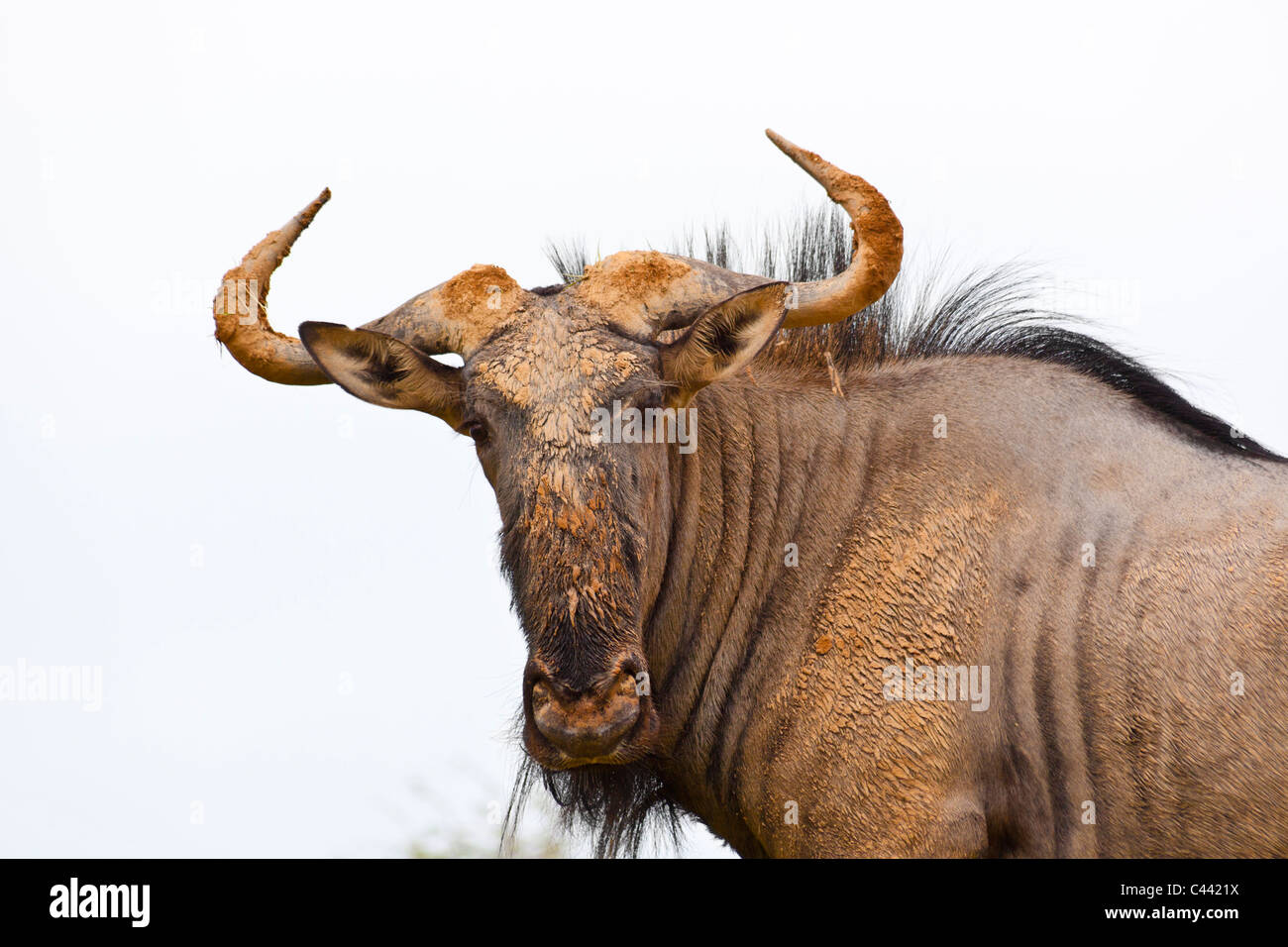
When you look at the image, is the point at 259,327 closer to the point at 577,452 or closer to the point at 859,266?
the point at 577,452

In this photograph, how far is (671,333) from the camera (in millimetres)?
8570

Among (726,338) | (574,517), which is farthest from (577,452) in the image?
(726,338)

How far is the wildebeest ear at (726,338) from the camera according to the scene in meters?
8.29

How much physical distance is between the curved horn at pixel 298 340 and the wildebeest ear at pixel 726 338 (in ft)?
3.40

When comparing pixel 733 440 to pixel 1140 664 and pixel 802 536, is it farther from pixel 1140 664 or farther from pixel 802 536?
pixel 1140 664

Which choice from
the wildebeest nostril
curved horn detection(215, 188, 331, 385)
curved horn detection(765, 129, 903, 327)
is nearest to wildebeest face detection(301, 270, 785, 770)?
the wildebeest nostril

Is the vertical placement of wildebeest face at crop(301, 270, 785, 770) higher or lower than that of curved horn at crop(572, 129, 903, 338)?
lower

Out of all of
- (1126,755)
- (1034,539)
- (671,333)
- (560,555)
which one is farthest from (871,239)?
(1126,755)

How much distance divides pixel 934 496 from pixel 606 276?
2312 millimetres

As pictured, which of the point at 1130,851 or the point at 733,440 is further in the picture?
the point at 733,440

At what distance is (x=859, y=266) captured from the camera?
869 cm

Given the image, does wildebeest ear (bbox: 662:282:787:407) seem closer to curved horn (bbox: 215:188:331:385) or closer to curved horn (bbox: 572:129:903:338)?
curved horn (bbox: 572:129:903:338)

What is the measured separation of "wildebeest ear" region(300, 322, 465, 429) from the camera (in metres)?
8.61

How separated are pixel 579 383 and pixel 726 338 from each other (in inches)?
38.0
